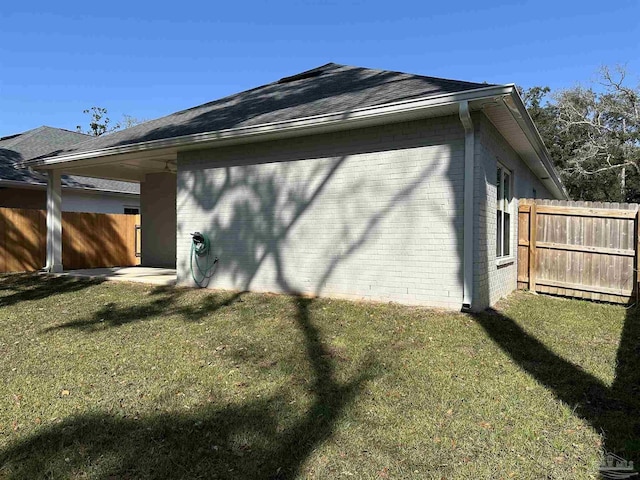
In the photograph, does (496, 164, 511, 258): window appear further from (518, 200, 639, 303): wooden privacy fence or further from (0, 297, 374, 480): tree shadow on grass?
(0, 297, 374, 480): tree shadow on grass

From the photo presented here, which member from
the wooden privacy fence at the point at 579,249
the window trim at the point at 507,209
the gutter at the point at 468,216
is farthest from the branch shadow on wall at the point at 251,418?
the wooden privacy fence at the point at 579,249

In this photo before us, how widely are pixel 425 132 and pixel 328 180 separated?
1.74 metres

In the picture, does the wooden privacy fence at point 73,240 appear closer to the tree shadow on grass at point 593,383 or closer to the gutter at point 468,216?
the gutter at point 468,216

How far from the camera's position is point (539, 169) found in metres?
10.8

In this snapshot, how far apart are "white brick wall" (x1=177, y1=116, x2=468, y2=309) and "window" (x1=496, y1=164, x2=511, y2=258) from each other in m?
1.86

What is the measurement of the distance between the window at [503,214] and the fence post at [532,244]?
419 mm

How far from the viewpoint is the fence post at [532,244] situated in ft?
27.1

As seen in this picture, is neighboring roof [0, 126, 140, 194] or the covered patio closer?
the covered patio

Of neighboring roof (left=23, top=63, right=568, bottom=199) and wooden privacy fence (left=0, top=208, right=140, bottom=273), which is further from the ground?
neighboring roof (left=23, top=63, right=568, bottom=199)

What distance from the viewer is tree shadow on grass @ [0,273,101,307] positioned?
27.2ft

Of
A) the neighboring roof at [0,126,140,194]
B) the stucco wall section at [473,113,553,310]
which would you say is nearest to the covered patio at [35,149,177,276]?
the neighboring roof at [0,126,140,194]

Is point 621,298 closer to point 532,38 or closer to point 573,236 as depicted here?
point 573,236

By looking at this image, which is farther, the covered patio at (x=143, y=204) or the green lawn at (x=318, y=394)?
the covered patio at (x=143, y=204)

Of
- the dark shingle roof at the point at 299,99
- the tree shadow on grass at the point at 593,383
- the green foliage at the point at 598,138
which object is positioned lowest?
the tree shadow on grass at the point at 593,383
